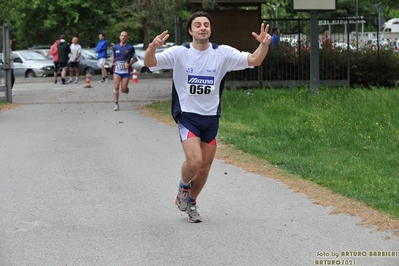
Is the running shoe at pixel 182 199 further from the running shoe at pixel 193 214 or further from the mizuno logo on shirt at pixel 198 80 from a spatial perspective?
the mizuno logo on shirt at pixel 198 80

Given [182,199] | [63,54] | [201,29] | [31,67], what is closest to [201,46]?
[201,29]

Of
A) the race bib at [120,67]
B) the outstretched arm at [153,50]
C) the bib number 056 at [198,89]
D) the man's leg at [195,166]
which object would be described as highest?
the outstretched arm at [153,50]

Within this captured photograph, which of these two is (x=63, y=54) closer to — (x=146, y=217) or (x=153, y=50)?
(x=146, y=217)

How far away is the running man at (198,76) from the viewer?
7.54m

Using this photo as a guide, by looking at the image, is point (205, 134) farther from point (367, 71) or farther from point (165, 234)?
point (367, 71)

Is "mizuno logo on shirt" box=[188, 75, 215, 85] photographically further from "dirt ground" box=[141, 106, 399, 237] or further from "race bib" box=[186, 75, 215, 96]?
"dirt ground" box=[141, 106, 399, 237]

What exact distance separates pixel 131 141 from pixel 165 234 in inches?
264

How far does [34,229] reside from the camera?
7562mm

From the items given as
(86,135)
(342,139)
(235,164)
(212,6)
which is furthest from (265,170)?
(212,6)

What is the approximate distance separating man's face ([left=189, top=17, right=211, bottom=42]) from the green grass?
232 cm

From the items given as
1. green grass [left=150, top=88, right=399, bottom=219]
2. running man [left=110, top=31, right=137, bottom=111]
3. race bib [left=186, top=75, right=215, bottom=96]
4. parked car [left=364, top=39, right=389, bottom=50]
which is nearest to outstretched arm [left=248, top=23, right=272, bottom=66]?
race bib [left=186, top=75, right=215, bottom=96]

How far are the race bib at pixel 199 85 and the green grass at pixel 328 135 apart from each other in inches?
79.7

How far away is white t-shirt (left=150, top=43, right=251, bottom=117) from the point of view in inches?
297

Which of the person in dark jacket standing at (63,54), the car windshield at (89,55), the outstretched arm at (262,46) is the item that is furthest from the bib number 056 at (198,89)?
the car windshield at (89,55)
